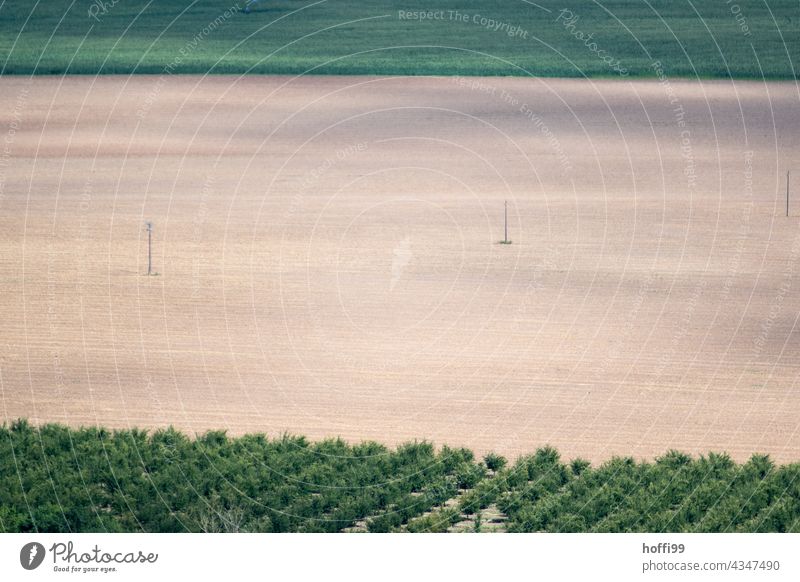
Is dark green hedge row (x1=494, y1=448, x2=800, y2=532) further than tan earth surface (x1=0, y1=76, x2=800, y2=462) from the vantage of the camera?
No

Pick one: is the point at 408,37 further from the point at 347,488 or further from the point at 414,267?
the point at 347,488

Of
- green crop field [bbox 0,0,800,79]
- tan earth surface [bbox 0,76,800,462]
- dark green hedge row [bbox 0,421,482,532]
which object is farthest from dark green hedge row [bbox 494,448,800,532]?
green crop field [bbox 0,0,800,79]

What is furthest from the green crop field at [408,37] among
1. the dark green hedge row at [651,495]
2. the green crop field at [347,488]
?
the green crop field at [347,488]

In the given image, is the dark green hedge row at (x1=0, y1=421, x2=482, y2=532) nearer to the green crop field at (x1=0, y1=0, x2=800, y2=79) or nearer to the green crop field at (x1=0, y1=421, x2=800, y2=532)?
the green crop field at (x1=0, y1=421, x2=800, y2=532)

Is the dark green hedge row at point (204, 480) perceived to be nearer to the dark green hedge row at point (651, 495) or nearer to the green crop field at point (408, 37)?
the dark green hedge row at point (651, 495)

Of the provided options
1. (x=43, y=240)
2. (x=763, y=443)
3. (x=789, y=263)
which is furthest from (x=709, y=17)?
(x=763, y=443)

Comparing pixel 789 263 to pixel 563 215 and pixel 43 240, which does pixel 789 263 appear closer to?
pixel 563 215

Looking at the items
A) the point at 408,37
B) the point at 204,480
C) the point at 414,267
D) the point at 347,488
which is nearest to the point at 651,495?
the point at 347,488
